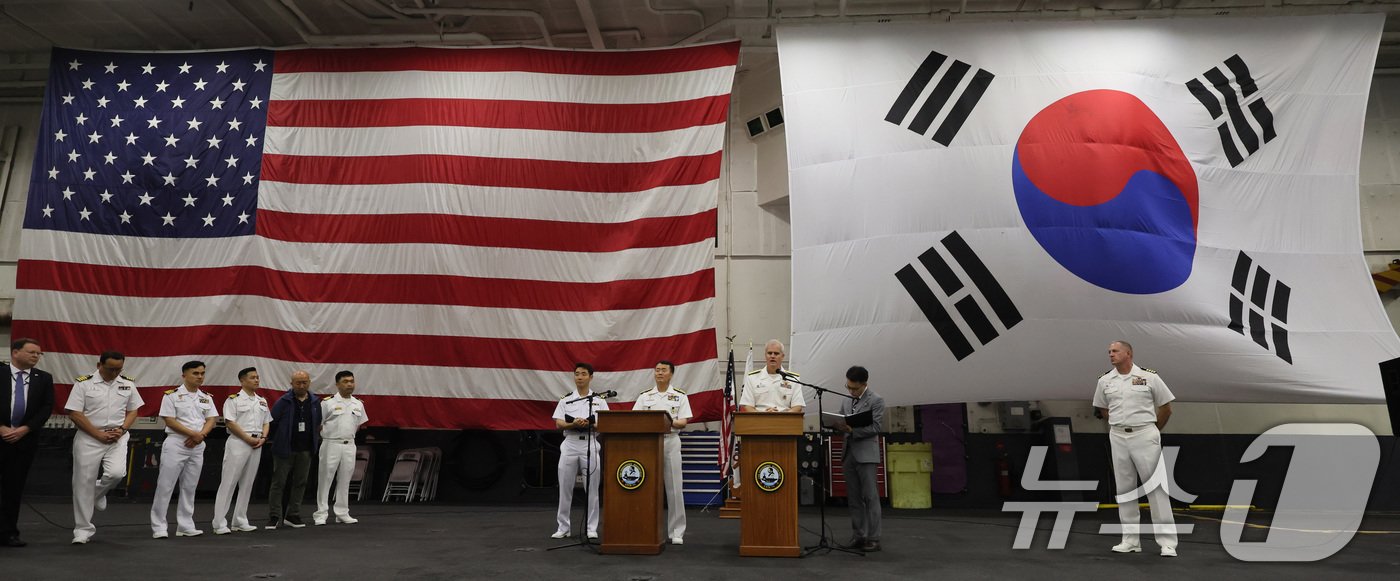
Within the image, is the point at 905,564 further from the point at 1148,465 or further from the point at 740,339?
the point at 740,339

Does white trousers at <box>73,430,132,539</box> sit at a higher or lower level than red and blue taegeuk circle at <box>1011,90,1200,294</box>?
lower

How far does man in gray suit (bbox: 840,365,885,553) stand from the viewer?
5316mm

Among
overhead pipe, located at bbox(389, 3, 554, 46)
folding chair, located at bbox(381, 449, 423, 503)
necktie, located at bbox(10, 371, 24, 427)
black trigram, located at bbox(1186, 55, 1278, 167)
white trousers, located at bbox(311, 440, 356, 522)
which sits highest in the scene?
overhead pipe, located at bbox(389, 3, 554, 46)

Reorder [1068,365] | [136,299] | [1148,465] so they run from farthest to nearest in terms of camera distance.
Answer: [136,299]
[1068,365]
[1148,465]

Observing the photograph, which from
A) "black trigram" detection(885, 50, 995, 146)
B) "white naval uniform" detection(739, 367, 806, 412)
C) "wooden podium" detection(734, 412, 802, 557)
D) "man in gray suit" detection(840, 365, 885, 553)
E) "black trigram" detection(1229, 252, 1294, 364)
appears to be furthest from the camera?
"black trigram" detection(885, 50, 995, 146)

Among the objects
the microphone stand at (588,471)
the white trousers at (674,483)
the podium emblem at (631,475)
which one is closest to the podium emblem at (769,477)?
the podium emblem at (631,475)

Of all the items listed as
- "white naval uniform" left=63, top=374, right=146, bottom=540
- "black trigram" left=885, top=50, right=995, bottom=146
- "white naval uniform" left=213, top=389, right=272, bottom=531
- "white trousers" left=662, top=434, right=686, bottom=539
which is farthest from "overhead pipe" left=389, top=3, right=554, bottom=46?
"white trousers" left=662, top=434, right=686, bottom=539

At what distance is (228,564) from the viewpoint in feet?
14.9

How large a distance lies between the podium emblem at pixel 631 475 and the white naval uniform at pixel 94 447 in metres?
3.71

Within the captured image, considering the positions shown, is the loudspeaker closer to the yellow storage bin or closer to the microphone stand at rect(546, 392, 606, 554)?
the yellow storage bin

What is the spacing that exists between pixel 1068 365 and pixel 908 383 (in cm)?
165

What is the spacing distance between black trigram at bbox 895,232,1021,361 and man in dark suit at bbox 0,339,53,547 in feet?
23.9

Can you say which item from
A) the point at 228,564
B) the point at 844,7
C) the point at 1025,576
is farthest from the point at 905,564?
the point at 844,7

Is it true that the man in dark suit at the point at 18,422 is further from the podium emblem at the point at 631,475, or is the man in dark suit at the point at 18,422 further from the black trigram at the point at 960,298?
the black trigram at the point at 960,298
